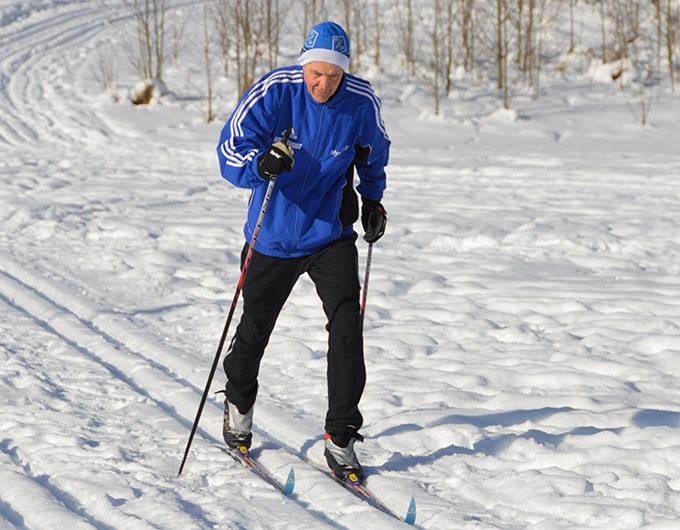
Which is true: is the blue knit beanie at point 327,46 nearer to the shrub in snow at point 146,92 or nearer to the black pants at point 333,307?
the black pants at point 333,307

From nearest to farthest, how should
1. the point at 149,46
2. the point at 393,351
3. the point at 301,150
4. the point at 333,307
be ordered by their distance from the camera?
the point at 301,150 → the point at 333,307 → the point at 393,351 → the point at 149,46

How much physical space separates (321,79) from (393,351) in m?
2.45

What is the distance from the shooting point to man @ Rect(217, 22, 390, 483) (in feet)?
11.7

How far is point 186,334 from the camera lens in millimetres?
5848

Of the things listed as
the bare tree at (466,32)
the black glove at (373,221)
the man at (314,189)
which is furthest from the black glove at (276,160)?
the bare tree at (466,32)

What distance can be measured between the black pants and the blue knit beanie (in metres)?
0.73

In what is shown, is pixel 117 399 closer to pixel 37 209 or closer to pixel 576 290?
pixel 576 290

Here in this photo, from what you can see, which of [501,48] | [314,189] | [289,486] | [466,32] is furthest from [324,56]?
[466,32]

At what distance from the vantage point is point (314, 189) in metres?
3.68

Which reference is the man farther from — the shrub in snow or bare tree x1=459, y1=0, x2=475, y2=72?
bare tree x1=459, y1=0, x2=475, y2=72

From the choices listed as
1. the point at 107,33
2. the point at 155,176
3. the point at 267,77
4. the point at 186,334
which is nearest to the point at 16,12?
the point at 107,33

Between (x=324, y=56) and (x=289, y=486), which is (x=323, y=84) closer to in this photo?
(x=324, y=56)

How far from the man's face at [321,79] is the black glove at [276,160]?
0.24m

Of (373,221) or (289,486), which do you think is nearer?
(289,486)
